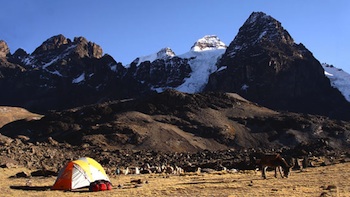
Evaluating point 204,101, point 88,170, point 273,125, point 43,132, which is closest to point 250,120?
point 273,125

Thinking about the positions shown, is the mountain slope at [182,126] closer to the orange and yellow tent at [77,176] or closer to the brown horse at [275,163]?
the orange and yellow tent at [77,176]

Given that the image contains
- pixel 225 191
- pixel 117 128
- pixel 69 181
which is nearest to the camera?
pixel 225 191

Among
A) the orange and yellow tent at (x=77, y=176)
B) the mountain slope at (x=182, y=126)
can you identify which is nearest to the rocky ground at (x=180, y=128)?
the mountain slope at (x=182, y=126)

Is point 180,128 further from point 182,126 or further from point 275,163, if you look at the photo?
point 275,163

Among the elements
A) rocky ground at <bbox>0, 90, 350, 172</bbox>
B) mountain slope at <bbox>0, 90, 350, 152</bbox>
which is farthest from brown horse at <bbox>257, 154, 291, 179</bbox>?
mountain slope at <bbox>0, 90, 350, 152</bbox>

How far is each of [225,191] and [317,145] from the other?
346ft

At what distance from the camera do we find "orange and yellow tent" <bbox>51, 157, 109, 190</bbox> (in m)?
30.7

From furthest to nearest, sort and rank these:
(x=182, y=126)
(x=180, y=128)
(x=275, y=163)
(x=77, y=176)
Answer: (x=182, y=126) < (x=180, y=128) < (x=275, y=163) < (x=77, y=176)

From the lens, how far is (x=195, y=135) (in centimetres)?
16350

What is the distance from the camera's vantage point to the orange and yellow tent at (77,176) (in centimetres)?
3072

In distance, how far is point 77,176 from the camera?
3130 cm

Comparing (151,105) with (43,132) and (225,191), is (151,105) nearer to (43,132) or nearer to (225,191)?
(43,132)

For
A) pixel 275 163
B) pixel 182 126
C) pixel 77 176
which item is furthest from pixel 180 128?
pixel 77 176

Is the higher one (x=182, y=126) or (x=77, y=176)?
(x=182, y=126)
